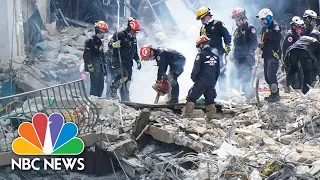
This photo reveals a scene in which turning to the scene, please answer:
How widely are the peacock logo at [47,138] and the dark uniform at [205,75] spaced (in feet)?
7.83

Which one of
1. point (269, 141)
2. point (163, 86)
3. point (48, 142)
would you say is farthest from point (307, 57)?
point (48, 142)

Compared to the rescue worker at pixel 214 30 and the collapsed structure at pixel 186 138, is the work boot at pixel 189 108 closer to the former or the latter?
the collapsed structure at pixel 186 138

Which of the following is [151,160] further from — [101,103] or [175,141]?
[101,103]

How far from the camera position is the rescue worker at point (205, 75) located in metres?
9.05

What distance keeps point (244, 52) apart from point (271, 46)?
1.25 metres

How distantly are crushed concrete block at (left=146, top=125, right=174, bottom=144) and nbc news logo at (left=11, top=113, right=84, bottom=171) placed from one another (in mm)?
1012

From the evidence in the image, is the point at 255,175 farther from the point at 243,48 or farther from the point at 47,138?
the point at 243,48

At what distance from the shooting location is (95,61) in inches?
428

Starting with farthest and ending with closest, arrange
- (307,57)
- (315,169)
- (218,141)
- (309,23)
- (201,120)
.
Answer: (309,23), (307,57), (201,120), (218,141), (315,169)

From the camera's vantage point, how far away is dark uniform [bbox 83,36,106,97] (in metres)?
10.7

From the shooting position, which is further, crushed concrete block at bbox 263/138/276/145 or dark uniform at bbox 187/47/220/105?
dark uniform at bbox 187/47/220/105

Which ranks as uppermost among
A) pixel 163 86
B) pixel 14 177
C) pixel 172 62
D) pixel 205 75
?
pixel 172 62

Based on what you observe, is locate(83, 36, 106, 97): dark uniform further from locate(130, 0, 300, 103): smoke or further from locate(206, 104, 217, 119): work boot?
locate(130, 0, 300, 103): smoke

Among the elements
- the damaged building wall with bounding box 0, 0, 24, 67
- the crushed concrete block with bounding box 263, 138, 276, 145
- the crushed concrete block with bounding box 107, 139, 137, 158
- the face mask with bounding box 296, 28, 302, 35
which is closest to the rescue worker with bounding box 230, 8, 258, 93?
the face mask with bounding box 296, 28, 302, 35
